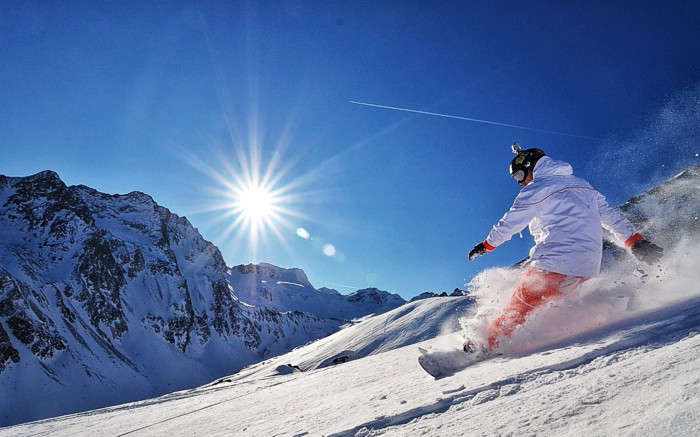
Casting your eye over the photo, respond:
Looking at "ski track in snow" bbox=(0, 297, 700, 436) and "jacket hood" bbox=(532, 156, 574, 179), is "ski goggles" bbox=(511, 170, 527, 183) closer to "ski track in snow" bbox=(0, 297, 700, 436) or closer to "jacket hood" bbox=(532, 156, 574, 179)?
"jacket hood" bbox=(532, 156, 574, 179)

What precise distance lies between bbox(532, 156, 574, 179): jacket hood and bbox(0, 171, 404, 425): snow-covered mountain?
301 ft

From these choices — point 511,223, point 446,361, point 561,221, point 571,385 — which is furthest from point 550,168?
point 571,385

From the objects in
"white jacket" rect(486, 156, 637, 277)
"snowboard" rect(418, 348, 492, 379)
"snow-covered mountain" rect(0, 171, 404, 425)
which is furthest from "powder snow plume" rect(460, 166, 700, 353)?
"snow-covered mountain" rect(0, 171, 404, 425)

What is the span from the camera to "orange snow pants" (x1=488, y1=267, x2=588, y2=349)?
13.1 feet

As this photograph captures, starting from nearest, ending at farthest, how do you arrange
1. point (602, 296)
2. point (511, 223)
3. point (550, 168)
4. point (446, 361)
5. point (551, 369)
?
point (551, 369), point (446, 361), point (602, 296), point (550, 168), point (511, 223)

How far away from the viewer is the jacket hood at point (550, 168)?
4492 millimetres

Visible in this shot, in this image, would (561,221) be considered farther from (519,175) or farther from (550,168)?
(519,175)

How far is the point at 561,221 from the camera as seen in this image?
4.30 metres

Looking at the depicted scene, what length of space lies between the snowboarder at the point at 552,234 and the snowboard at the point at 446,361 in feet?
0.43

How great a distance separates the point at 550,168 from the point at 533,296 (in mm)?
1691

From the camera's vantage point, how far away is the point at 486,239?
4.91 meters

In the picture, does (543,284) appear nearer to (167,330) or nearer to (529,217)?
(529,217)

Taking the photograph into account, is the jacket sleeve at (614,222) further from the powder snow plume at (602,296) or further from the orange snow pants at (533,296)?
the orange snow pants at (533,296)

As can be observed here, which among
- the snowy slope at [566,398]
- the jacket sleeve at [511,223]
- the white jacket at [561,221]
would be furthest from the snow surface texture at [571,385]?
the jacket sleeve at [511,223]
